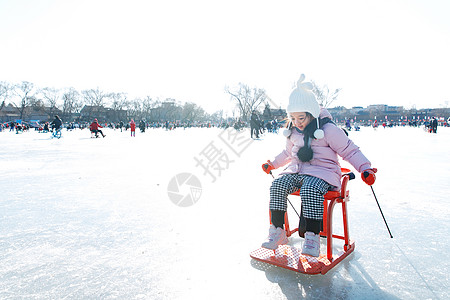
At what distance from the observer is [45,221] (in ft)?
8.93

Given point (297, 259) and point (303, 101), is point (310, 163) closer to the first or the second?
point (303, 101)

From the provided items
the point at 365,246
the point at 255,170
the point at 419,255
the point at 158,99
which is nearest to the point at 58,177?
the point at 255,170

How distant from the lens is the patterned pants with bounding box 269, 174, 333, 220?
6.09ft

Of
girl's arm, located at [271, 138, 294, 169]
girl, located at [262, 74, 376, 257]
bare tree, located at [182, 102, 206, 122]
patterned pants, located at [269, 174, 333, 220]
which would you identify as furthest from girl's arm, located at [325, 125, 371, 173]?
bare tree, located at [182, 102, 206, 122]

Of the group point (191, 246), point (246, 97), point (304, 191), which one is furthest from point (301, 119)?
point (246, 97)

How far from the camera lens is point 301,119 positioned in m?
2.18

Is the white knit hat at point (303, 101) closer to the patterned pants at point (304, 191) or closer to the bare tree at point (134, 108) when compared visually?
the patterned pants at point (304, 191)

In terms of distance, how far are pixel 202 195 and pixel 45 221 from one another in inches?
64.5

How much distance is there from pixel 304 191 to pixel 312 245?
31 cm

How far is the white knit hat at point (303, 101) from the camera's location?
211 cm

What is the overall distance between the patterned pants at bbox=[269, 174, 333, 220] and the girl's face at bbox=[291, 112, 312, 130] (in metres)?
0.35

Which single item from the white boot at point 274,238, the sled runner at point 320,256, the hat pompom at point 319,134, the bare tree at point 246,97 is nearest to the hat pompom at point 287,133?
the hat pompom at point 319,134

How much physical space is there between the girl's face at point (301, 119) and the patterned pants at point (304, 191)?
13.8 inches

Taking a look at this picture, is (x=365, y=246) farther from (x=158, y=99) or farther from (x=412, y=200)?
(x=158, y=99)
